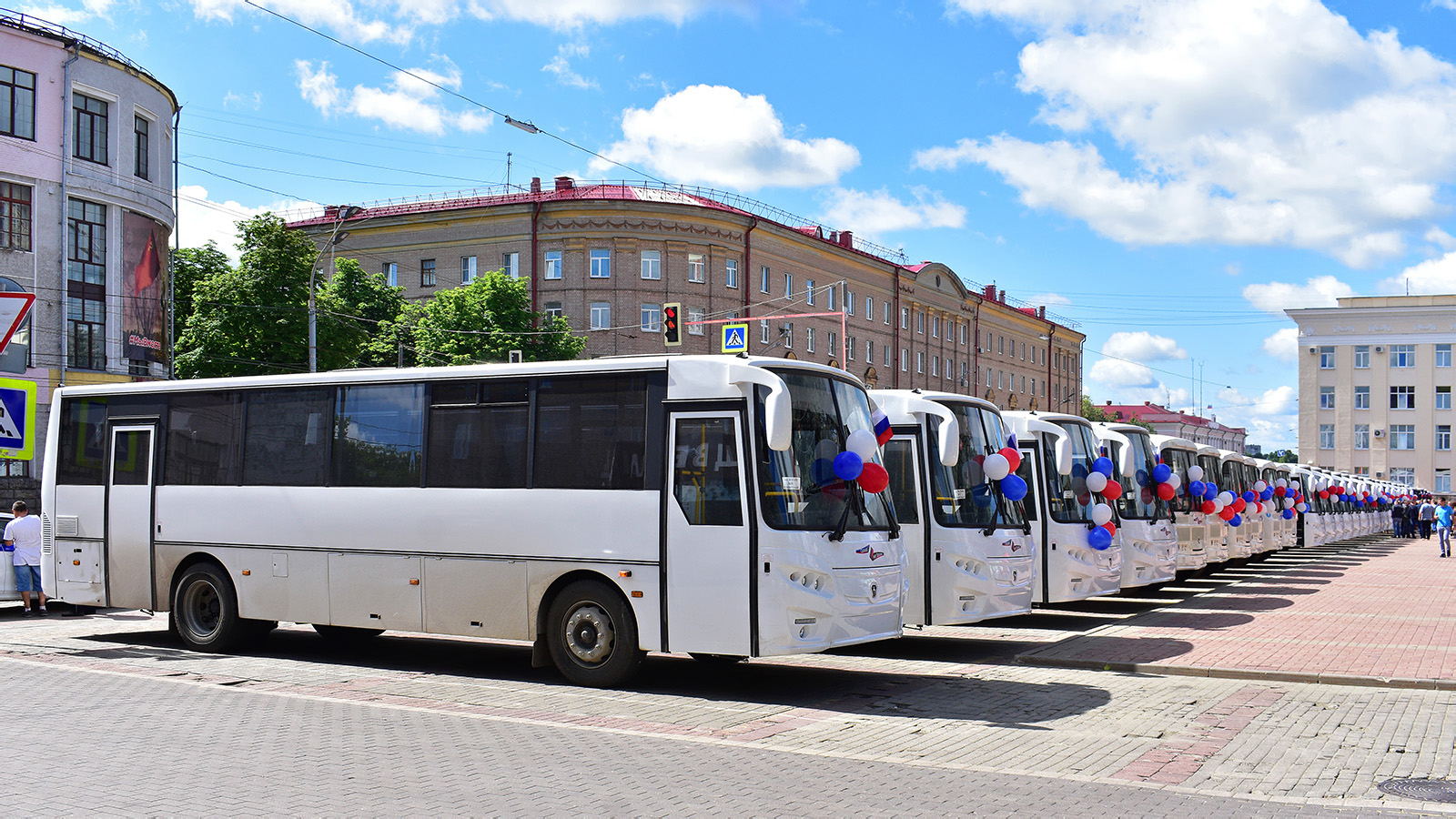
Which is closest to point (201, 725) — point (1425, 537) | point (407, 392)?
point (407, 392)

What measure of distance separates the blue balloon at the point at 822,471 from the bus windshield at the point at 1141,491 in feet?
30.0

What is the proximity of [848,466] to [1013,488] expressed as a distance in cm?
421

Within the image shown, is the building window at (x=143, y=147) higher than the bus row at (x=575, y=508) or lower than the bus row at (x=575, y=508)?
higher

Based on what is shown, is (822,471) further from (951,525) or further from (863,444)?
(951,525)

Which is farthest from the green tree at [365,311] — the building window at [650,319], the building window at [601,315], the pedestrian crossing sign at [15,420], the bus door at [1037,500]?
the bus door at [1037,500]

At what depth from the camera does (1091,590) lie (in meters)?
16.6

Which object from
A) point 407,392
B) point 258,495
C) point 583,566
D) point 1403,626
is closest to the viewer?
point 583,566

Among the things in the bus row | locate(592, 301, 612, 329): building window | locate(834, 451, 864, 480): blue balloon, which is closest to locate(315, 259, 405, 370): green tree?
locate(592, 301, 612, 329): building window

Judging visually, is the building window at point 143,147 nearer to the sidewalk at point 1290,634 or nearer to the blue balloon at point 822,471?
the sidewalk at point 1290,634

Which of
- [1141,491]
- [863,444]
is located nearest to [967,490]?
[863,444]

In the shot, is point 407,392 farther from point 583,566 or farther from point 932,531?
point 932,531

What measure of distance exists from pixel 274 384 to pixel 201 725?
5221 mm

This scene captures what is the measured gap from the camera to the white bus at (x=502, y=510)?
10.4 meters

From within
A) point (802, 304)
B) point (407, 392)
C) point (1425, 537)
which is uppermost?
point (802, 304)
